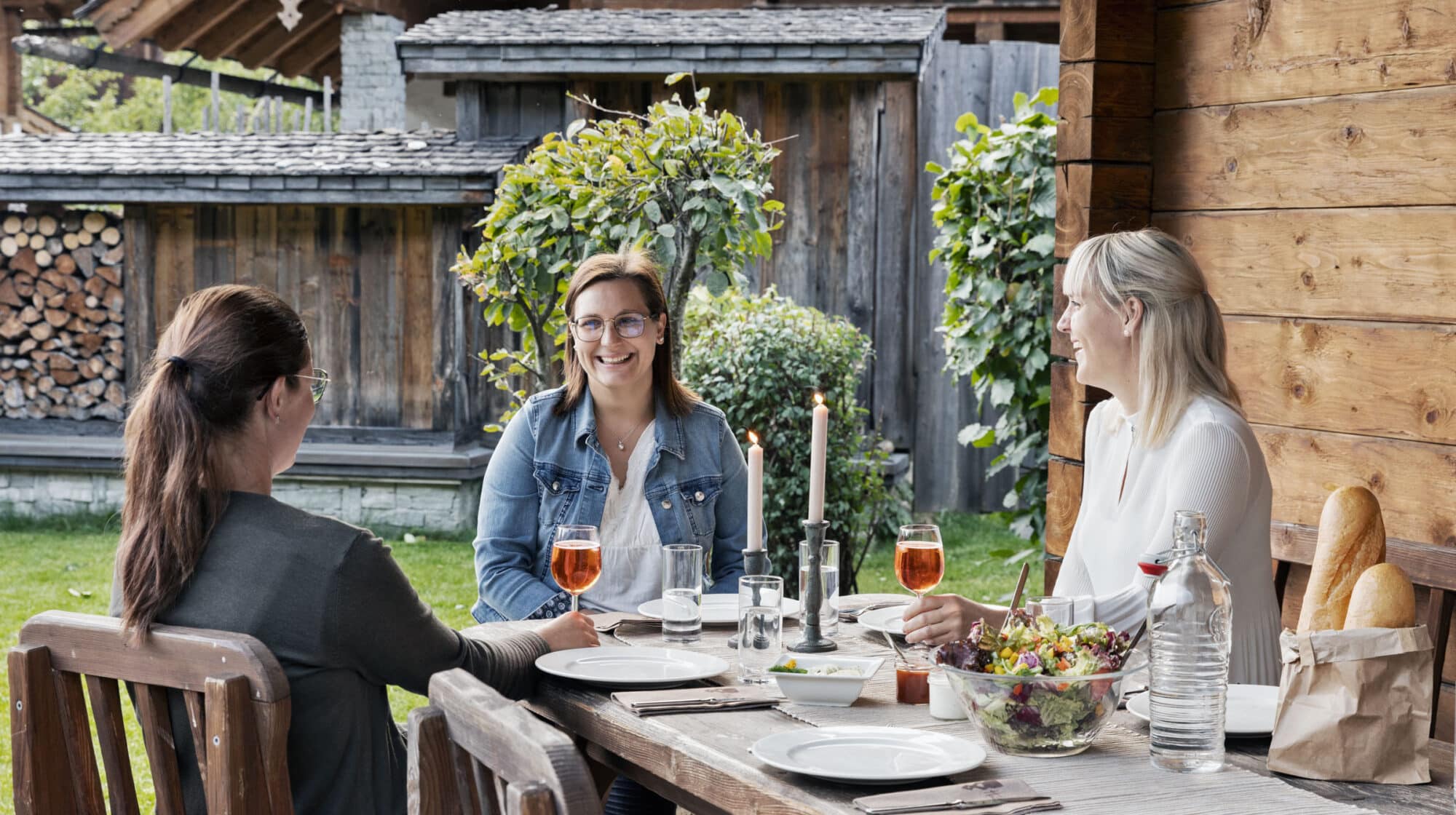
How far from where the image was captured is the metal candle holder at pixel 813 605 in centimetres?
247

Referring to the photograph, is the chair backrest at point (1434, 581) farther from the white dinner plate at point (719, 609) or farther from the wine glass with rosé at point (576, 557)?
the wine glass with rosé at point (576, 557)

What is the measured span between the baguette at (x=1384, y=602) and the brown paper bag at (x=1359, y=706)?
2.8 inches

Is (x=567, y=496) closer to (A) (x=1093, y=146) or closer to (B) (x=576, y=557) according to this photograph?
(B) (x=576, y=557)

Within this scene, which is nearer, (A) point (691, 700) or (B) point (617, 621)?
(A) point (691, 700)

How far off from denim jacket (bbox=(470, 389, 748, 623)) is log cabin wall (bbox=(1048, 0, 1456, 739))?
1.15 m

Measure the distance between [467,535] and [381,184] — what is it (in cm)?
203

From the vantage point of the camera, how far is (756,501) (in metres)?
2.48

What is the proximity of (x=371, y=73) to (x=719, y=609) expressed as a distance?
815cm

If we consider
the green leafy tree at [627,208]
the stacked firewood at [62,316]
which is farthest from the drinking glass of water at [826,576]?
the stacked firewood at [62,316]

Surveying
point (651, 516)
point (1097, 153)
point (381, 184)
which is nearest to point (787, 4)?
point (381, 184)

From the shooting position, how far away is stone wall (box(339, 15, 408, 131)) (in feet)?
32.8

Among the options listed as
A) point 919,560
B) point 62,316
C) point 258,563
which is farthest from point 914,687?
point 62,316

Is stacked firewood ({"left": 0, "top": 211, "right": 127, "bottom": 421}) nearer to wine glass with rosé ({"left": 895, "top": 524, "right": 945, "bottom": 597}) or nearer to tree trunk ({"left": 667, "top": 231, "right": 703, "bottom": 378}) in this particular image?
tree trunk ({"left": 667, "top": 231, "right": 703, "bottom": 378})

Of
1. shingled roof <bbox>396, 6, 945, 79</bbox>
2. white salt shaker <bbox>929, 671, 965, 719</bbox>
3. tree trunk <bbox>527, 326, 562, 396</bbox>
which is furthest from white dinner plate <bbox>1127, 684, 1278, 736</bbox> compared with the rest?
shingled roof <bbox>396, 6, 945, 79</bbox>
